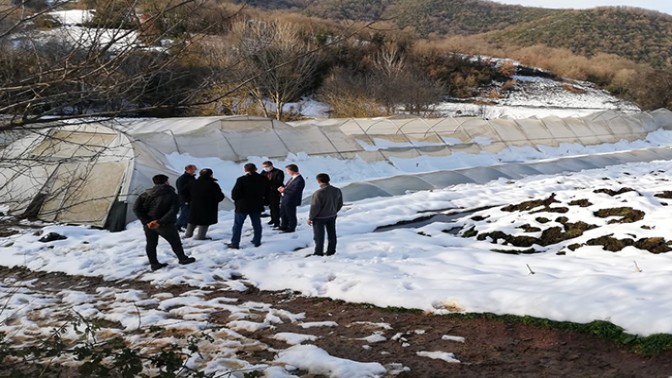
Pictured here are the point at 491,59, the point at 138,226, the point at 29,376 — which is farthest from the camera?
the point at 491,59

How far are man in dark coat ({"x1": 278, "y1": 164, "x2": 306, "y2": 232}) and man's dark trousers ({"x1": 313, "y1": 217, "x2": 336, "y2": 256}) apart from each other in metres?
1.60

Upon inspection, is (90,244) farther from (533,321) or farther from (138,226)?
(533,321)

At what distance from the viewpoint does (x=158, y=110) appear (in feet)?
10.5

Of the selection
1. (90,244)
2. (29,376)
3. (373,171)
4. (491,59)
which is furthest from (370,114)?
(491,59)

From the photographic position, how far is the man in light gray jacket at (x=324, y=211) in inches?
A: 360

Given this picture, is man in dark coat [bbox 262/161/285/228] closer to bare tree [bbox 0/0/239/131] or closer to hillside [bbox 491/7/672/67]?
bare tree [bbox 0/0/239/131]

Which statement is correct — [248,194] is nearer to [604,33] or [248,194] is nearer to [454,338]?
[454,338]

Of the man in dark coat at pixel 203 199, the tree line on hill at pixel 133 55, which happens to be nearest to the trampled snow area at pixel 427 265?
the man in dark coat at pixel 203 199

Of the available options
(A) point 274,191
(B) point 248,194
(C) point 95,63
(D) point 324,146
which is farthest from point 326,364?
(D) point 324,146

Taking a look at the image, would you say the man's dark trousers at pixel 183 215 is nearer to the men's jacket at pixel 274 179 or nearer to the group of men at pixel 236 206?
the group of men at pixel 236 206

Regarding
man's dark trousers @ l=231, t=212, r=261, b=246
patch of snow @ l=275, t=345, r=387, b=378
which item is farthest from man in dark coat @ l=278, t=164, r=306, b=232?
patch of snow @ l=275, t=345, r=387, b=378

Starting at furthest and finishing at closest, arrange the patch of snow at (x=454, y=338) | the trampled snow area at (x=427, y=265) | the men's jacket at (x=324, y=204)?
the men's jacket at (x=324, y=204)
the trampled snow area at (x=427, y=265)
the patch of snow at (x=454, y=338)

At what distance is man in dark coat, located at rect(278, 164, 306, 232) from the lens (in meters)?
10.8

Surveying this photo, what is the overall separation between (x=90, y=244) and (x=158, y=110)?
28.1 ft
